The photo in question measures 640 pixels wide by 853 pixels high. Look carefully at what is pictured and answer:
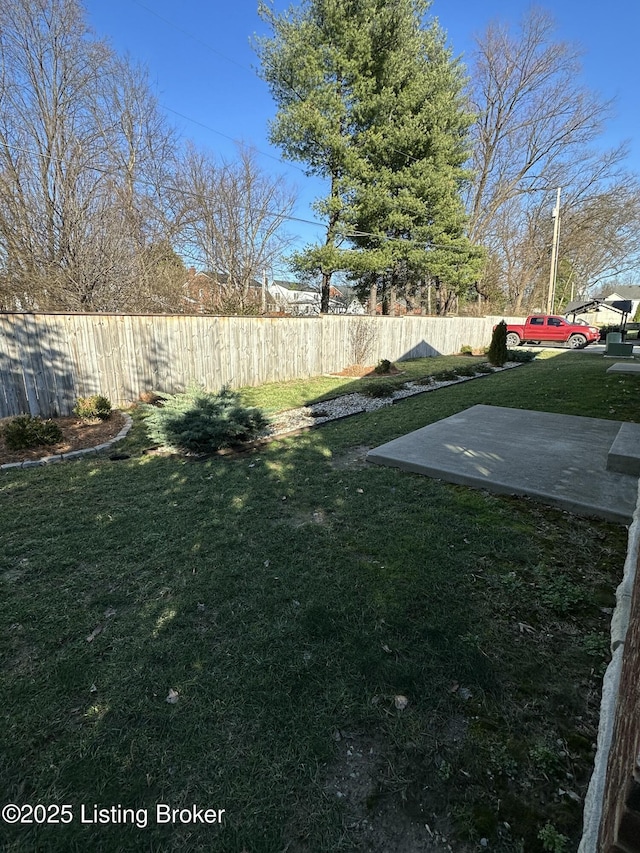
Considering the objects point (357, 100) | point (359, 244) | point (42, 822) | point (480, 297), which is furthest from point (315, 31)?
point (480, 297)

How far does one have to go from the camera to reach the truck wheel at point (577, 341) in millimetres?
20266

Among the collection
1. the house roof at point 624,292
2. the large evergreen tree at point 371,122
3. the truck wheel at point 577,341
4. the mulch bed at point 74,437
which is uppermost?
the large evergreen tree at point 371,122

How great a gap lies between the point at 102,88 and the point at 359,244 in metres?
9.63

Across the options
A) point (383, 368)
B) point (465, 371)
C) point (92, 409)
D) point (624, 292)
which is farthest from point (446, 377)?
point (624, 292)

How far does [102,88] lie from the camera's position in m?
11.7

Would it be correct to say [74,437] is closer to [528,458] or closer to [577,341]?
[528,458]

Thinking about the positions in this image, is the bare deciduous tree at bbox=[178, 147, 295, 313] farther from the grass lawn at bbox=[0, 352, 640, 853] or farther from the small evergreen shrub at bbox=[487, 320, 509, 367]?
the grass lawn at bbox=[0, 352, 640, 853]

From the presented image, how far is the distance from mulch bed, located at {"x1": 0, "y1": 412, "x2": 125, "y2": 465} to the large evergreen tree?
1116 centimetres

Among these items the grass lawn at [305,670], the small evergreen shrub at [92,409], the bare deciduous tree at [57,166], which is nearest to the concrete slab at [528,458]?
the grass lawn at [305,670]

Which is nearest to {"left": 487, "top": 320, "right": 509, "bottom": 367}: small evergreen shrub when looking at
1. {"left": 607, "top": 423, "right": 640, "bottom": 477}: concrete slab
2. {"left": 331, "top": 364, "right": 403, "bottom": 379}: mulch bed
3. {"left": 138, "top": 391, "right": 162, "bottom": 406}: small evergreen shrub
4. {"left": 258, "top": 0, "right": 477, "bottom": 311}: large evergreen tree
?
{"left": 331, "top": 364, "right": 403, "bottom": 379}: mulch bed

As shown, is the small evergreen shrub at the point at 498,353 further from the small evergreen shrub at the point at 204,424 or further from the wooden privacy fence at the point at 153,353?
the small evergreen shrub at the point at 204,424

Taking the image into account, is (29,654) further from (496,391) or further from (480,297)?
(480,297)

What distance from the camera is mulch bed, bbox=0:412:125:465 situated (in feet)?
16.3

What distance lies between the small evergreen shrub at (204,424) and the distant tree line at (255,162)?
7513 millimetres
